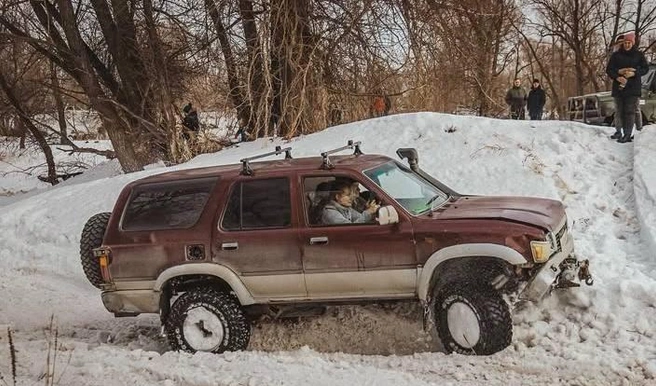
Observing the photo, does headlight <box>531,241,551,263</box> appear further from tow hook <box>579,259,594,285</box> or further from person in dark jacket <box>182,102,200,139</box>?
person in dark jacket <box>182,102,200,139</box>

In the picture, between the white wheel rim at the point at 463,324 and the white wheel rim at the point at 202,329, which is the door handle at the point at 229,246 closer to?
the white wheel rim at the point at 202,329

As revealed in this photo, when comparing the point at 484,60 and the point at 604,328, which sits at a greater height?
the point at 484,60

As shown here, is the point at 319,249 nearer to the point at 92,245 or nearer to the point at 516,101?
the point at 92,245

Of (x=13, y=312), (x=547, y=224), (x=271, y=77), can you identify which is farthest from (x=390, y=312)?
(x=271, y=77)

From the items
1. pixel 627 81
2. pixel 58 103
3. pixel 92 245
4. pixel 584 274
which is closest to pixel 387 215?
pixel 584 274

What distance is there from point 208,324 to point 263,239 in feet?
3.04

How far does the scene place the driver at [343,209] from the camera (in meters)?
5.54

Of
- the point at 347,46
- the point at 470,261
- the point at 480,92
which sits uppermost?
the point at 347,46

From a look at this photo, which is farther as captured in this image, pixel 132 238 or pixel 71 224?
pixel 71 224

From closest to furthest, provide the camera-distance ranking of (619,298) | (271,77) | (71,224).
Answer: (619,298) < (71,224) < (271,77)

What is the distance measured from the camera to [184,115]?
15391mm

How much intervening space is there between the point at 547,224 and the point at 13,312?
20.0 feet

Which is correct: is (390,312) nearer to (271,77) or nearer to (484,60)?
(271,77)

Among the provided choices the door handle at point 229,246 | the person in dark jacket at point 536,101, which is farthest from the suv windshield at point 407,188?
the person in dark jacket at point 536,101
